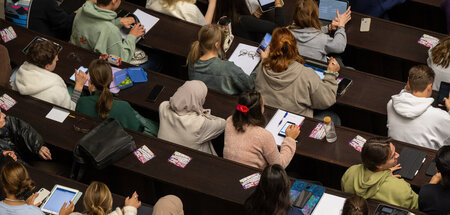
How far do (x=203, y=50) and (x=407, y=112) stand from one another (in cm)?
192

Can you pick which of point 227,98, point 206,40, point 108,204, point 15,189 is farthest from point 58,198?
point 206,40

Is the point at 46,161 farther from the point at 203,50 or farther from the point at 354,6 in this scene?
the point at 354,6

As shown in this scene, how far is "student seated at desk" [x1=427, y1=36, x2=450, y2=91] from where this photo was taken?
253 inches

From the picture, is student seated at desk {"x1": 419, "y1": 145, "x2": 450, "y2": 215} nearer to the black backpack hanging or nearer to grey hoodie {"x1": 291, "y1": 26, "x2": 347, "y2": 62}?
grey hoodie {"x1": 291, "y1": 26, "x2": 347, "y2": 62}

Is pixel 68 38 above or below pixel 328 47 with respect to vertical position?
below

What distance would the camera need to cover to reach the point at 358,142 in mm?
5781

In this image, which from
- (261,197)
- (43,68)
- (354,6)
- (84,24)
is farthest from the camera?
(354,6)

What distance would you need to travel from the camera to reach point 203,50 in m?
6.31

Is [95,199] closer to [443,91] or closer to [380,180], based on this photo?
[380,180]

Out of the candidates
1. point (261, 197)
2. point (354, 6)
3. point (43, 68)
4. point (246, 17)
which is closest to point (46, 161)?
point (43, 68)

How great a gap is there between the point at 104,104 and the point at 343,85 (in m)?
2.25

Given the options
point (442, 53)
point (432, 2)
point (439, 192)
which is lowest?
point (432, 2)

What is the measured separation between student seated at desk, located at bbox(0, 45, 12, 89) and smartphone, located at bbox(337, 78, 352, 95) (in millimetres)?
3132

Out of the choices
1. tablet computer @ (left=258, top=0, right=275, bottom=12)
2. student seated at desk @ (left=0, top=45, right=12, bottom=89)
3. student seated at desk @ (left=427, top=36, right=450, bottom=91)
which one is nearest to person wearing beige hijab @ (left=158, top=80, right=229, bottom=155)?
student seated at desk @ (left=0, top=45, right=12, bottom=89)
